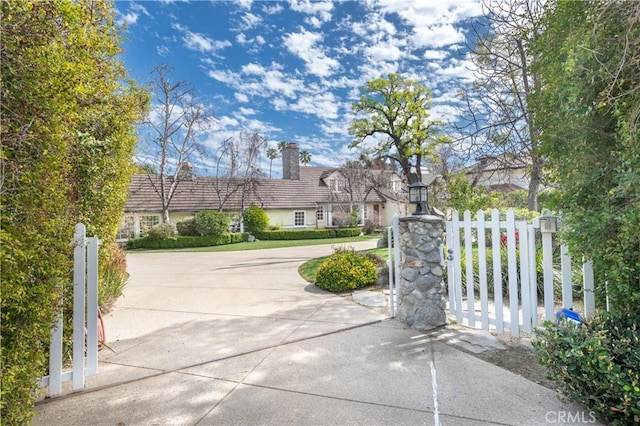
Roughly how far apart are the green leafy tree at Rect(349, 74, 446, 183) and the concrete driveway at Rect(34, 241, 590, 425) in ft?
28.5

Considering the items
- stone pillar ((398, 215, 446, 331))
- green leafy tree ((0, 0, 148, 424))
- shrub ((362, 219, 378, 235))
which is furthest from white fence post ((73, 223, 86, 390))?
shrub ((362, 219, 378, 235))

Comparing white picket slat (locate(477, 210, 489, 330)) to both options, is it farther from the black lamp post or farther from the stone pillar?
the black lamp post

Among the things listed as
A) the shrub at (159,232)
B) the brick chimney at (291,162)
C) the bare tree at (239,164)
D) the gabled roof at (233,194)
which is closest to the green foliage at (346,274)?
the shrub at (159,232)

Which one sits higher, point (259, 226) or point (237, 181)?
point (237, 181)

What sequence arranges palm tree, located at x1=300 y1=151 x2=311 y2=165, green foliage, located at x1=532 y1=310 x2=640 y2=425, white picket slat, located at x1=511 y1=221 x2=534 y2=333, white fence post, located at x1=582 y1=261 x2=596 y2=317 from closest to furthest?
green foliage, located at x1=532 y1=310 x2=640 y2=425 → white fence post, located at x1=582 y1=261 x2=596 y2=317 → white picket slat, located at x1=511 y1=221 x2=534 y2=333 → palm tree, located at x1=300 y1=151 x2=311 y2=165

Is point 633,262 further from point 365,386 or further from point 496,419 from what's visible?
point 365,386

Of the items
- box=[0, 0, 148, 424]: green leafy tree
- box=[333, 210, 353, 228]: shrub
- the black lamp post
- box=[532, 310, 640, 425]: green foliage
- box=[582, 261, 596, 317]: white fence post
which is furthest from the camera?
box=[333, 210, 353, 228]: shrub

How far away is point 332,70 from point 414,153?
4340 mm

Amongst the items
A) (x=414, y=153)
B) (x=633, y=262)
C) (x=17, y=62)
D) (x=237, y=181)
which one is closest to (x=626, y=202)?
(x=633, y=262)

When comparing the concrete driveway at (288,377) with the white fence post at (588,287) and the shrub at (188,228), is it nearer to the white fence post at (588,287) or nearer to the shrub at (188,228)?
the white fence post at (588,287)

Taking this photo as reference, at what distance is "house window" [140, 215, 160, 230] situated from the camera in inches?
845

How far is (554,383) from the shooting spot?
2666 millimetres

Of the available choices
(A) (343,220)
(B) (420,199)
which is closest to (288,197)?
(A) (343,220)

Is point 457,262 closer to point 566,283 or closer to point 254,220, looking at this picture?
point 566,283
